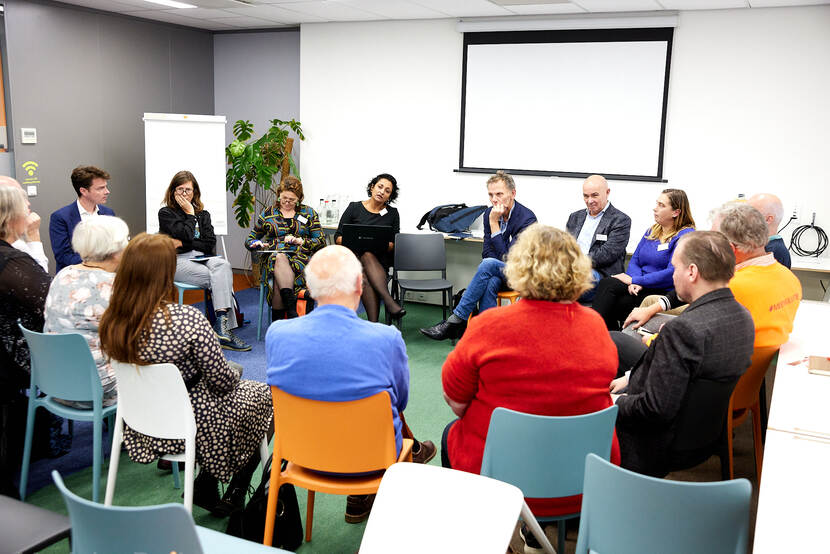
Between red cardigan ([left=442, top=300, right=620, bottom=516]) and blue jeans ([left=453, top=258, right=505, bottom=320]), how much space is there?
264cm

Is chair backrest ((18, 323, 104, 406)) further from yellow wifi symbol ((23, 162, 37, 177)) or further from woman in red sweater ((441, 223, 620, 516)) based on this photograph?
yellow wifi symbol ((23, 162, 37, 177))

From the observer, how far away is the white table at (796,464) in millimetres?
1372

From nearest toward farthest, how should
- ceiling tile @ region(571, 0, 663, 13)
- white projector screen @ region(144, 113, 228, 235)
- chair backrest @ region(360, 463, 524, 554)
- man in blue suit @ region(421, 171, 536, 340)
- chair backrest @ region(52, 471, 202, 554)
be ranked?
chair backrest @ region(52, 471, 202, 554)
chair backrest @ region(360, 463, 524, 554)
man in blue suit @ region(421, 171, 536, 340)
ceiling tile @ region(571, 0, 663, 13)
white projector screen @ region(144, 113, 228, 235)

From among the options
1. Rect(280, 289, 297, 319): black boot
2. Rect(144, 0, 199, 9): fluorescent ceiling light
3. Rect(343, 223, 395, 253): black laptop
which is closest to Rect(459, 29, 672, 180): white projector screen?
Rect(343, 223, 395, 253): black laptop

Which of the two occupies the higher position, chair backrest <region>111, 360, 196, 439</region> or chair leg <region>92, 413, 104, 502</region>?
chair backrest <region>111, 360, 196, 439</region>

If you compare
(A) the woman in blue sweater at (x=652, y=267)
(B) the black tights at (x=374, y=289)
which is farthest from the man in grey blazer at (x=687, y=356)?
(B) the black tights at (x=374, y=289)

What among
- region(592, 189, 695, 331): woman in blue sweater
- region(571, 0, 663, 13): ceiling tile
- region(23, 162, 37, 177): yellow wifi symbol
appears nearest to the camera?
region(592, 189, 695, 331): woman in blue sweater

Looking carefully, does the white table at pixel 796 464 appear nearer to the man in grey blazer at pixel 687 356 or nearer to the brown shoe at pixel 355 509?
the man in grey blazer at pixel 687 356

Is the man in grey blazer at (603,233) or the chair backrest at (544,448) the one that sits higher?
the man in grey blazer at (603,233)

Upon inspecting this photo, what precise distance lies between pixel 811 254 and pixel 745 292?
10.1 ft

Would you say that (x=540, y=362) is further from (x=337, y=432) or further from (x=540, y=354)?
(x=337, y=432)

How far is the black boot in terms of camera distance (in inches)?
207

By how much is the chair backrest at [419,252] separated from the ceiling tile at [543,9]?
2.02m

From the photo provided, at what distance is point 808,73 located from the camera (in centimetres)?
512
